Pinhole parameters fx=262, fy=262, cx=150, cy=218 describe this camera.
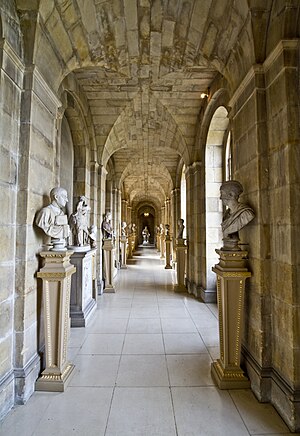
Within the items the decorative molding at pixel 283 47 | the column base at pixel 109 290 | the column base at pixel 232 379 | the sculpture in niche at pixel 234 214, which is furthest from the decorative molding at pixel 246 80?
the column base at pixel 109 290

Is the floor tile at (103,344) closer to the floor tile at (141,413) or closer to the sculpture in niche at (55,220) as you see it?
the floor tile at (141,413)

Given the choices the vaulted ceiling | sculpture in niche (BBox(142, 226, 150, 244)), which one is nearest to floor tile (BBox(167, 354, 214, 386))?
the vaulted ceiling

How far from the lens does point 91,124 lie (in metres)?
5.15

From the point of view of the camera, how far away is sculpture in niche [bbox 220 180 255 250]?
86.4 inches

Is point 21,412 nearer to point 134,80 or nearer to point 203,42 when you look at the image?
point 203,42

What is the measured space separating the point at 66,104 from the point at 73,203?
65.7 inches

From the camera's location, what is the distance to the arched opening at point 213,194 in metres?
4.84

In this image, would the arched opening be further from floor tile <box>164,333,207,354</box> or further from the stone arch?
floor tile <box>164,333,207,354</box>

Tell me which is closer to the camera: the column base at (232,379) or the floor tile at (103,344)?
the column base at (232,379)

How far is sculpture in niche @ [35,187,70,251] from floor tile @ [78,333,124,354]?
131cm

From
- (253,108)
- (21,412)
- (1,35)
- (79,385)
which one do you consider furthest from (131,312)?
(1,35)

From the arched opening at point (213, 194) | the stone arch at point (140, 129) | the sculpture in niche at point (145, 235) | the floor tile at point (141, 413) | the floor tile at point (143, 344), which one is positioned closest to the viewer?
the floor tile at point (141, 413)

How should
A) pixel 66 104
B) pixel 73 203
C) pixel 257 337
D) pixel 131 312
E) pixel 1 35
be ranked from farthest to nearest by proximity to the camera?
pixel 73 203 → pixel 131 312 → pixel 66 104 → pixel 257 337 → pixel 1 35

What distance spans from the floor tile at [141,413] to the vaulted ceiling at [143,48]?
313 cm
